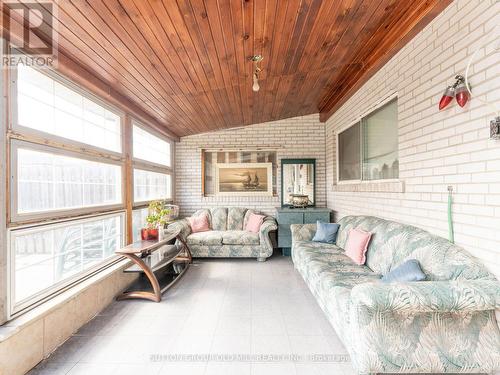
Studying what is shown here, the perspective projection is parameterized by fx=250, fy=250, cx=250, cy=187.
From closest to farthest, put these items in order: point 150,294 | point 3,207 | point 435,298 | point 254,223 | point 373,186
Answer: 1. point 435,298
2. point 3,207
3. point 150,294
4. point 373,186
5. point 254,223

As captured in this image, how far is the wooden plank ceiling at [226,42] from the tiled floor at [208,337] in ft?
8.34

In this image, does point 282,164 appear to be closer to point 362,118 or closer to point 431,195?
point 362,118

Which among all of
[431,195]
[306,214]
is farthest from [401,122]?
[306,214]

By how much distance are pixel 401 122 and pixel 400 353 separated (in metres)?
2.13

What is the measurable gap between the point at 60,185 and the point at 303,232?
3.12 metres

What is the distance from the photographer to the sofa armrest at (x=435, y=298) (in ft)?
4.80

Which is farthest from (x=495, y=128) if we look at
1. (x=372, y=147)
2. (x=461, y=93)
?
(x=372, y=147)

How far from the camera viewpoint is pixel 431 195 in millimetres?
2215

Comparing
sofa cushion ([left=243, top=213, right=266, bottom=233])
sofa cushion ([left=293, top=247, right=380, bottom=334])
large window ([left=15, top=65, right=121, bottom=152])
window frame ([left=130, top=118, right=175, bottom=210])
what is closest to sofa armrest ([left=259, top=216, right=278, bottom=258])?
sofa cushion ([left=243, top=213, right=266, bottom=233])

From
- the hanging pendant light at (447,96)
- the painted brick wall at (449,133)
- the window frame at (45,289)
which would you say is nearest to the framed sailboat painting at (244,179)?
the window frame at (45,289)

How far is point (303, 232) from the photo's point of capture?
3.89 meters

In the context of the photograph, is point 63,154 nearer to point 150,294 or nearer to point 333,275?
point 150,294

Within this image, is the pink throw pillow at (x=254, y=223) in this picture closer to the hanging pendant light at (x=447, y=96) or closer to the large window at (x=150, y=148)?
the large window at (x=150, y=148)

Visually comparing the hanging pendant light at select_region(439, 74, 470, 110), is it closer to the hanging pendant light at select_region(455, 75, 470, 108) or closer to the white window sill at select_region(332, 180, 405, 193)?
the hanging pendant light at select_region(455, 75, 470, 108)
